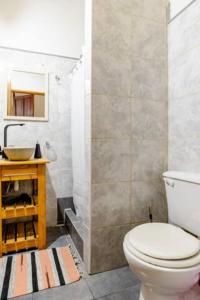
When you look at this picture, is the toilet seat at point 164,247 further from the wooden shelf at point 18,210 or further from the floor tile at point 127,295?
the wooden shelf at point 18,210

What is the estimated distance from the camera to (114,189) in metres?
1.54

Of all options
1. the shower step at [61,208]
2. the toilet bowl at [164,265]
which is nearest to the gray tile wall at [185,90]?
the toilet bowl at [164,265]

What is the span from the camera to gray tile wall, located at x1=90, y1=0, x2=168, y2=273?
58.2 inches

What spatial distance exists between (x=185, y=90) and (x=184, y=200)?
789mm

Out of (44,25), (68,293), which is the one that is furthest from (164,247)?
(44,25)

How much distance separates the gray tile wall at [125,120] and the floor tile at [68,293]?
0.16 m

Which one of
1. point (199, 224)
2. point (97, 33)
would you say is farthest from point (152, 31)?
point (199, 224)

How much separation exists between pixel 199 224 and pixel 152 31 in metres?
1.45

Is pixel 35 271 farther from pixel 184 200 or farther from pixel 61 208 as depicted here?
pixel 184 200

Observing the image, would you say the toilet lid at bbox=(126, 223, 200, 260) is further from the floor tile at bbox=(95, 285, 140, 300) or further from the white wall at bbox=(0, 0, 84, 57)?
the white wall at bbox=(0, 0, 84, 57)

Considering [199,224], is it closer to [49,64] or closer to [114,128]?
[114,128]

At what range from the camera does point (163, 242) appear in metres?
1.10

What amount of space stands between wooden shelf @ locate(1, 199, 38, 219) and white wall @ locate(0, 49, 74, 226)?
20.0 inches

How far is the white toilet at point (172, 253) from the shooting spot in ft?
3.13
